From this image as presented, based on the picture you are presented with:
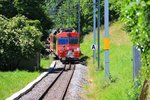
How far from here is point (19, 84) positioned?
24953mm

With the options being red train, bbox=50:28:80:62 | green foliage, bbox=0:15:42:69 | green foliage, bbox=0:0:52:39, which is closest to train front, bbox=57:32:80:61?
red train, bbox=50:28:80:62

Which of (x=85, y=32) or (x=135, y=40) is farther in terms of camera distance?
(x=85, y=32)

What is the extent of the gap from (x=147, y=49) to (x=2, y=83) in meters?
16.9

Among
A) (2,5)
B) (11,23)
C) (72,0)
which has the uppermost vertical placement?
(72,0)

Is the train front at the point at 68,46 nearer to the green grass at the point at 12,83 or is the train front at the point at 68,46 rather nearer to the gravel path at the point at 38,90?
the green grass at the point at 12,83

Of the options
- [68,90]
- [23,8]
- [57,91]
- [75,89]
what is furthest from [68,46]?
[57,91]

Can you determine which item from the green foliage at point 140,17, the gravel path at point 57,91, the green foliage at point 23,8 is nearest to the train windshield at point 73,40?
the green foliage at point 23,8

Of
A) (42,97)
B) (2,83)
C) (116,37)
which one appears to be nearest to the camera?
(42,97)

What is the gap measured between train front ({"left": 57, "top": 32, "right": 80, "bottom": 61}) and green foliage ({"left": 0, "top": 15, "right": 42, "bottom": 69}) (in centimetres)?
838

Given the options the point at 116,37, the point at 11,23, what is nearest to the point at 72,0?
the point at 116,37

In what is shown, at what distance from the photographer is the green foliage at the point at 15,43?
3484 cm

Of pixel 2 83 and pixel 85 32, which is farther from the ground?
pixel 85 32

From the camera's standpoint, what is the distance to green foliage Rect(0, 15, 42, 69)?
34844mm

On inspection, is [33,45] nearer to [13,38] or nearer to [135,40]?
[13,38]
